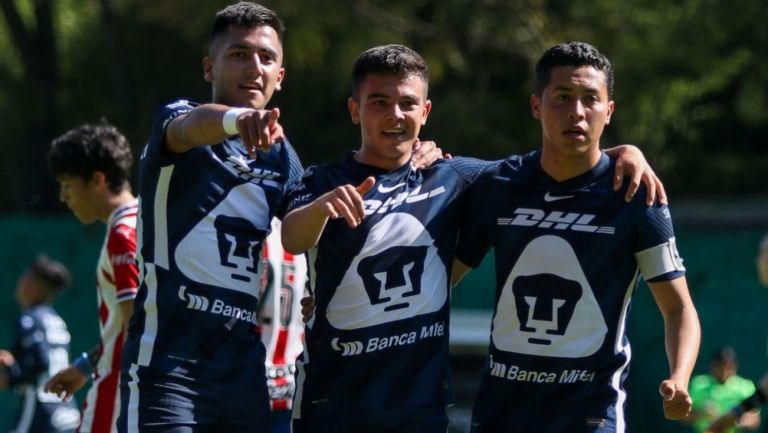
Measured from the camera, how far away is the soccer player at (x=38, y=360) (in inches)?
380

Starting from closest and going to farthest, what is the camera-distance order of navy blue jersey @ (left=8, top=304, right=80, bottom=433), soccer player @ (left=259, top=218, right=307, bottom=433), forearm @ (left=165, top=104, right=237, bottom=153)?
forearm @ (left=165, top=104, right=237, bottom=153) → soccer player @ (left=259, top=218, right=307, bottom=433) → navy blue jersey @ (left=8, top=304, right=80, bottom=433)

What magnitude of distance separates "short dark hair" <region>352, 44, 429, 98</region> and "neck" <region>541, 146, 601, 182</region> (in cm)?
58

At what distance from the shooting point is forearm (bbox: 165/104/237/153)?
459 centimetres

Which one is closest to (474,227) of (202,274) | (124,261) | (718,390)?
(202,274)

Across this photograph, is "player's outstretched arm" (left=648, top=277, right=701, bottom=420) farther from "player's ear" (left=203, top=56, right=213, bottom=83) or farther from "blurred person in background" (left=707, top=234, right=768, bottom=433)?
"blurred person in background" (left=707, top=234, right=768, bottom=433)

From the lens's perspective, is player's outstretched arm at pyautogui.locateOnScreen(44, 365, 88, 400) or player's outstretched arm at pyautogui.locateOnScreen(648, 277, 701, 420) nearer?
player's outstretched arm at pyautogui.locateOnScreen(648, 277, 701, 420)

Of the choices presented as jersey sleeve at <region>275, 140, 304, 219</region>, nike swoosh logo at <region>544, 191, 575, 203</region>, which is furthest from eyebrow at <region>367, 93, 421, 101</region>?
nike swoosh logo at <region>544, 191, 575, 203</region>

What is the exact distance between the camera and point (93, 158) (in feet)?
21.7

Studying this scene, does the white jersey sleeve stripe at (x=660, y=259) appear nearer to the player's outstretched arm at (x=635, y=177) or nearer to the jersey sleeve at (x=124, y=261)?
the player's outstretched arm at (x=635, y=177)

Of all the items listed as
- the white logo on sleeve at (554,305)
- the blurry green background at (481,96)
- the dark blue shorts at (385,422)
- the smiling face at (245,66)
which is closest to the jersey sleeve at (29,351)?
the blurry green background at (481,96)

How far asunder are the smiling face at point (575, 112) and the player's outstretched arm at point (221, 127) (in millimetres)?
1110

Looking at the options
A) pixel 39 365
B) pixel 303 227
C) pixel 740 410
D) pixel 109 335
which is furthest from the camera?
pixel 39 365

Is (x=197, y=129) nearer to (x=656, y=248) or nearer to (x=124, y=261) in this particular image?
(x=124, y=261)

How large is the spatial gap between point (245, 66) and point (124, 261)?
131cm
